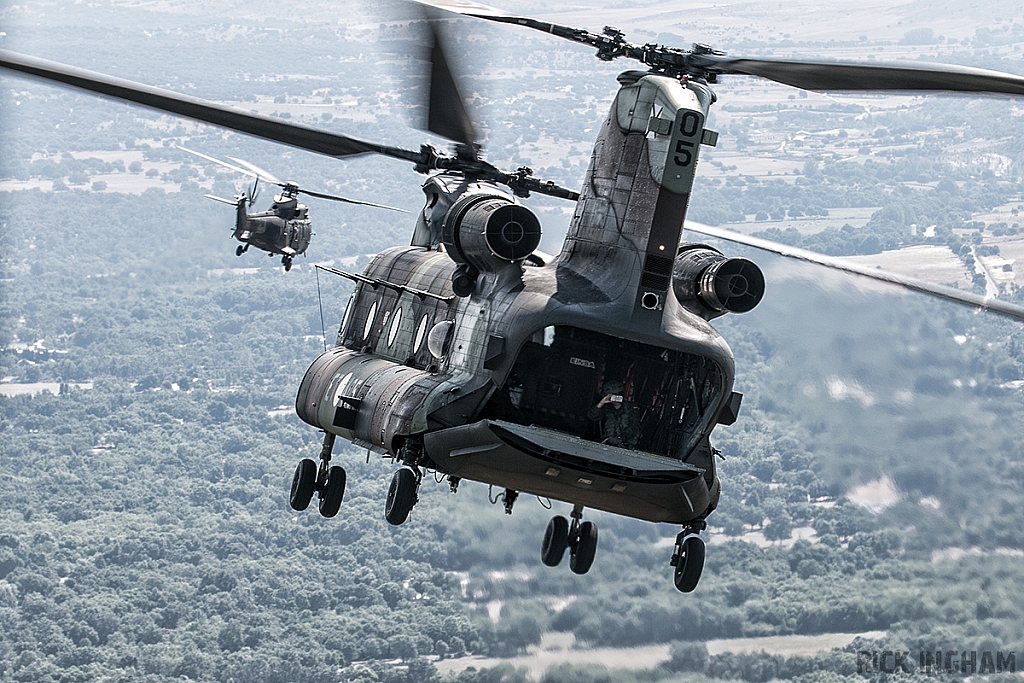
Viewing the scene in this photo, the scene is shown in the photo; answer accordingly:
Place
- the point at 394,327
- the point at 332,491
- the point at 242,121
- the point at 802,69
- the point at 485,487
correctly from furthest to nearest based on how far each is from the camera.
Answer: the point at 485,487 < the point at 332,491 < the point at 394,327 < the point at 242,121 < the point at 802,69

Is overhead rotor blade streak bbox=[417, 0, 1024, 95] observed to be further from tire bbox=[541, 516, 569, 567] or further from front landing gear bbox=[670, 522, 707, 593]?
tire bbox=[541, 516, 569, 567]

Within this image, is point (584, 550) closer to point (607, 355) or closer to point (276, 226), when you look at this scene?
point (607, 355)

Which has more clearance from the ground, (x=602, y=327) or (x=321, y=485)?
(x=602, y=327)

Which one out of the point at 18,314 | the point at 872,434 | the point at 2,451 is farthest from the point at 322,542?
the point at 18,314

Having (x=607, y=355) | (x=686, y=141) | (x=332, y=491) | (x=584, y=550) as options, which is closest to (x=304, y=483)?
(x=332, y=491)

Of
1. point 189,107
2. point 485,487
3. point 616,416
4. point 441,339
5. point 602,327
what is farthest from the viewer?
point 485,487

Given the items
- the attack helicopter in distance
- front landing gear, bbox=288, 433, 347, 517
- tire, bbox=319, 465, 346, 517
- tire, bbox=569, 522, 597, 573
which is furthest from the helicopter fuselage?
tire, bbox=569, 522, 597, 573

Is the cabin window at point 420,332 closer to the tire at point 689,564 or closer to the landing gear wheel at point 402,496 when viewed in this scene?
the landing gear wheel at point 402,496

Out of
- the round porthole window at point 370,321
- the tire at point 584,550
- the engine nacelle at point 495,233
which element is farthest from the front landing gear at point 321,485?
the engine nacelle at point 495,233
